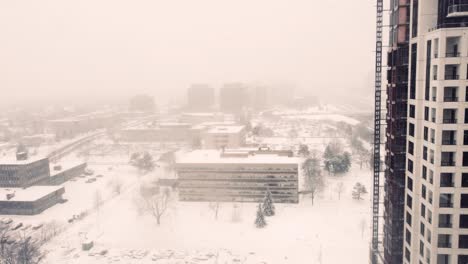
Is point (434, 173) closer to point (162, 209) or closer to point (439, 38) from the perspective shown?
point (439, 38)

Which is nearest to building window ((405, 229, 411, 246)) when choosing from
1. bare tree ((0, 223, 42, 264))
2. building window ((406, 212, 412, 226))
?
building window ((406, 212, 412, 226))

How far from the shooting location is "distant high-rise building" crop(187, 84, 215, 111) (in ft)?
516

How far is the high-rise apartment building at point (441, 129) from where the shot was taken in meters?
13.0

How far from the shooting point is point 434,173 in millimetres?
13484

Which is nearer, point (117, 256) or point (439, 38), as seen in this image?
point (439, 38)

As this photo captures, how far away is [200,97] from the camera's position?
158m

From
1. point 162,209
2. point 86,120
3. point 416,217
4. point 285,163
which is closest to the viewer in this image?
point 416,217

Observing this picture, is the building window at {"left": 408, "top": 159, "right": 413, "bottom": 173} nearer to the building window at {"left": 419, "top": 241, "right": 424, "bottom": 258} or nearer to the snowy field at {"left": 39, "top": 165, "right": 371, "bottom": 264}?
the building window at {"left": 419, "top": 241, "right": 424, "bottom": 258}

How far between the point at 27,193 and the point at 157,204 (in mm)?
18786

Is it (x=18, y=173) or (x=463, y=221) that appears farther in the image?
(x=18, y=173)

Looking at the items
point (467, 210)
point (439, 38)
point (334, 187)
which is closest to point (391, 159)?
point (467, 210)

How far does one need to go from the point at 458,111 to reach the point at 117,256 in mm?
28354

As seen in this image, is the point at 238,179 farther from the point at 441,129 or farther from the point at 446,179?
the point at 441,129

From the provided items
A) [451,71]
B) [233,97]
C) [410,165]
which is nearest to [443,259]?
[410,165]
